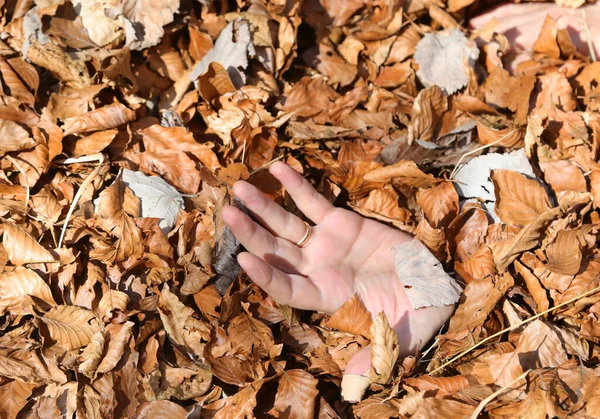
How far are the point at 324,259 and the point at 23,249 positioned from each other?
812 mm

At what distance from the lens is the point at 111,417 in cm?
133

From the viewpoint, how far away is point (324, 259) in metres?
1.59

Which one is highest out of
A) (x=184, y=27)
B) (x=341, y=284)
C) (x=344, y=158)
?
(x=184, y=27)

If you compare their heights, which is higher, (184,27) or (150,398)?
(184,27)

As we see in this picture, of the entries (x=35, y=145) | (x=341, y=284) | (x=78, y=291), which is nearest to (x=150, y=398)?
(x=78, y=291)

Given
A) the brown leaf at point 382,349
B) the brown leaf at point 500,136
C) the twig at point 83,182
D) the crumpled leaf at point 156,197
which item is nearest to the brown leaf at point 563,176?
the brown leaf at point 500,136

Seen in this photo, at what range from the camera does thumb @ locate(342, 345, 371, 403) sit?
1.37 meters

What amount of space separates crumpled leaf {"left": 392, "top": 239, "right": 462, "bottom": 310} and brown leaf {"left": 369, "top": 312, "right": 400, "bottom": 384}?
181 millimetres

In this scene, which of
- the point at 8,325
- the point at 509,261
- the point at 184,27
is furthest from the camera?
the point at 184,27

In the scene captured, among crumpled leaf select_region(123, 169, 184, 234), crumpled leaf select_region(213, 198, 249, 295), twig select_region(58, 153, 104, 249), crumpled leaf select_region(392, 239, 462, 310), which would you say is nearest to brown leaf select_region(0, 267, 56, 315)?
twig select_region(58, 153, 104, 249)

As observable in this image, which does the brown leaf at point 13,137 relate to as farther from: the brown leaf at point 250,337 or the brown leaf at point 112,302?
the brown leaf at point 250,337

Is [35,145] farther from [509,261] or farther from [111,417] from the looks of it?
[509,261]

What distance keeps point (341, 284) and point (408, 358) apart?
0.88 feet

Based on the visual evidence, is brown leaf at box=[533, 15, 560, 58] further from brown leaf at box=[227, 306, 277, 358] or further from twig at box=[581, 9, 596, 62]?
brown leaf at box=[227, 306, 277, 358]
